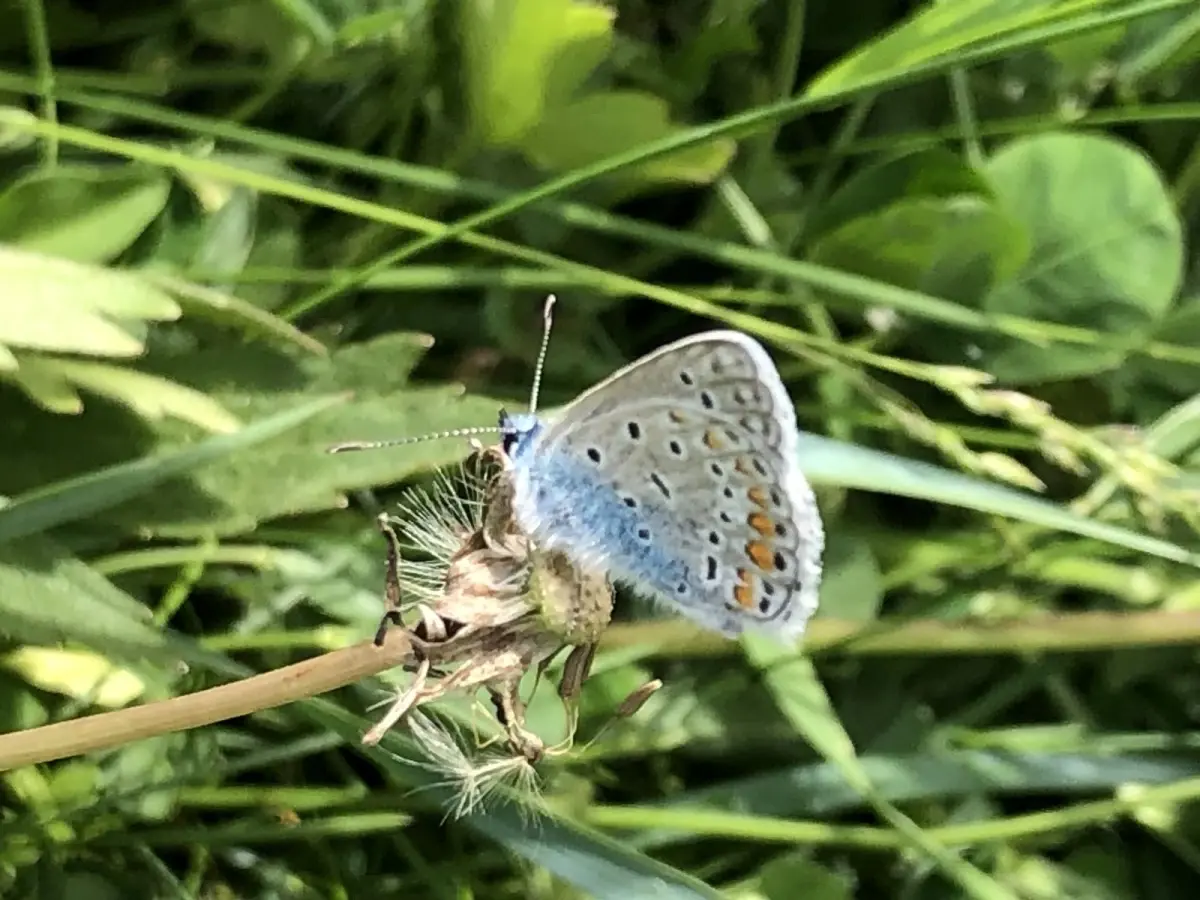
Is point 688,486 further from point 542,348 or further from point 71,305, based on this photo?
point 71,305

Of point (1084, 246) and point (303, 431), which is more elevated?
point (1084, 246)

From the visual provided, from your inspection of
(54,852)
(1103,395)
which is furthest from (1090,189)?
(54,852)

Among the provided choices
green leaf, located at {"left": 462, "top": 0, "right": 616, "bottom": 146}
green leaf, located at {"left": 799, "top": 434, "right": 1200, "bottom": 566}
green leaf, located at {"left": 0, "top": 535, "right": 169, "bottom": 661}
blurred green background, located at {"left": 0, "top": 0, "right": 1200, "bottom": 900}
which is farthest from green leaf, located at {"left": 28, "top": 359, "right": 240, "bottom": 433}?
green leaf, located at {"left": 799, "top": 434, "right": 1200, "bottom": 566}

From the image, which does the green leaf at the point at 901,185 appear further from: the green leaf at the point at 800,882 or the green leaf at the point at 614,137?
the green leaf at the point at 800,882

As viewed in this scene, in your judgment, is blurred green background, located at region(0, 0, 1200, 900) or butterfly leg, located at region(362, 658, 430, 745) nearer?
butterfly leg, located at region(362, 658, 430, 745)

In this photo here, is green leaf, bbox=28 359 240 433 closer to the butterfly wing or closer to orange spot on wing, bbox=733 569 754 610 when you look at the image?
the butterfly wing

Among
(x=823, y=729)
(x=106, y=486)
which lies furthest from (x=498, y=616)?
(x=823, y=729)

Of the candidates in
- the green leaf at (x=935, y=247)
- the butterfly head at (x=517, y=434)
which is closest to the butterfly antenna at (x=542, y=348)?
the butterfly head at (x=517, y=434)
